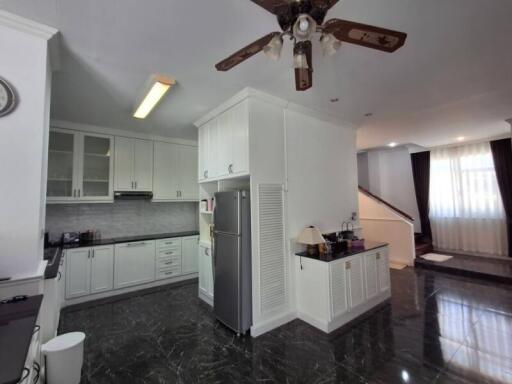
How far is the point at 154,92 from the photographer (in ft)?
8.02

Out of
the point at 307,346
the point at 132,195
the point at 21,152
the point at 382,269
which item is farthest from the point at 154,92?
the point at 382,269

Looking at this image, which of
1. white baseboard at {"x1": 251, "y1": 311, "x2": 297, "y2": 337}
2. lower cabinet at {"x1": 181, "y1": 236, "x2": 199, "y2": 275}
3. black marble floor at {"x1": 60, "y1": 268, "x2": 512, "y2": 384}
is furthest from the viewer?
lower cabinet at {"x1": 181, "y1": 236, "x2": 199, "y2": 275}

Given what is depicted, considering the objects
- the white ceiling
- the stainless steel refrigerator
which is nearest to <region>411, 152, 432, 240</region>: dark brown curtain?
the white ceiling

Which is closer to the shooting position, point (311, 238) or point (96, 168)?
point (311, 238)

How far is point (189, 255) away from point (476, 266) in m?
5.45

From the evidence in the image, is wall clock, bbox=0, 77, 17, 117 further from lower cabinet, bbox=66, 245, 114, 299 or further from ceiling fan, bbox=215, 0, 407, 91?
lower cabinet, bbox=66, 245, 114, 299

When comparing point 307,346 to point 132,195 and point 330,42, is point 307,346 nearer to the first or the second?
point 330,42

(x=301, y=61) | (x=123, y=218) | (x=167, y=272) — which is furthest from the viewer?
(x=123, y=218)

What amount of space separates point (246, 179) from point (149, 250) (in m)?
2.17

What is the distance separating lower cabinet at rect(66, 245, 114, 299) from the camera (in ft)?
11.1

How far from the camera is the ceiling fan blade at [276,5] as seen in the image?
113cm

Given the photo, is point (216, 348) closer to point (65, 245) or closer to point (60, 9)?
point (65, 245)

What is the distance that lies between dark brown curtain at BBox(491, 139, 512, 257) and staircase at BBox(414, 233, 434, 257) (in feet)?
4.47

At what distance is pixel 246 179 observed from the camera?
3242 mm
